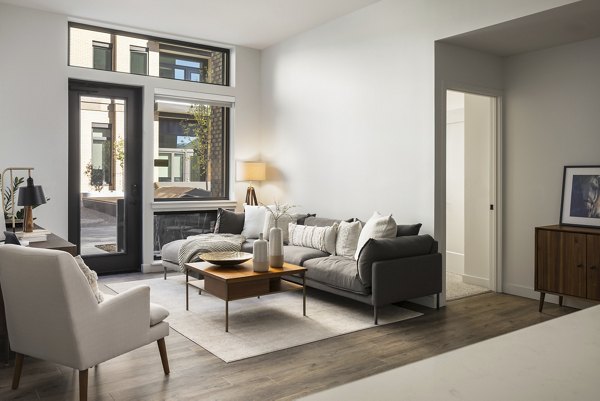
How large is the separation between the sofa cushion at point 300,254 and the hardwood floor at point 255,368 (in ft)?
3.87

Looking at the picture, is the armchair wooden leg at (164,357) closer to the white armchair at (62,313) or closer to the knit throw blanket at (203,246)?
the white armchair at (62,313)

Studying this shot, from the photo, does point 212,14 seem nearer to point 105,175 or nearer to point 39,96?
point 39,96

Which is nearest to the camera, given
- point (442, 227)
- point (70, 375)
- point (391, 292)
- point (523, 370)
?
point (523, 370)

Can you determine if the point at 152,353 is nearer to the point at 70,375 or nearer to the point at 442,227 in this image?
the point at 70,375

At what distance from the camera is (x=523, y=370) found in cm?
77

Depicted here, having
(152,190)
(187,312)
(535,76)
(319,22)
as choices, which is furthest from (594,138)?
(152,190)

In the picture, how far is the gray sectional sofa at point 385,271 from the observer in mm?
4047

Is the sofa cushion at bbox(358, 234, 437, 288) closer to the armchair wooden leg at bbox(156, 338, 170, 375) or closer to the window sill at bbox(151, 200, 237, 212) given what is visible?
the armchair wooden leg at bbox(156, 338, 170, 375)

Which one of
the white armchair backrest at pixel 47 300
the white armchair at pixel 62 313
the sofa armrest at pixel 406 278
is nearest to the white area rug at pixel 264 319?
the sofa armrest at pixel 406 278

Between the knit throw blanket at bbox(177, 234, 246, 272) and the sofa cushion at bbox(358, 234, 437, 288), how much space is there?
194 centimetres

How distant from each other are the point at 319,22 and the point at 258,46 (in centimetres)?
139

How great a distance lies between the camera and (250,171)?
22.1 ft

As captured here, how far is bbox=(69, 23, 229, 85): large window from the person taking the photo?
597cm

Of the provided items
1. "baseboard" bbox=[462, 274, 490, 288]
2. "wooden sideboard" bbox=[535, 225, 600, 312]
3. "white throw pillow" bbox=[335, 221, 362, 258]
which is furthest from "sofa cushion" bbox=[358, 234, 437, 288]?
"baseboard" bbox=[462, 274, 490, 288]
